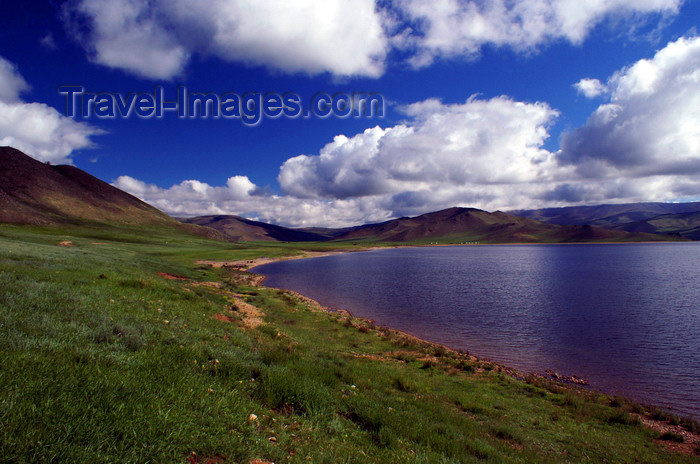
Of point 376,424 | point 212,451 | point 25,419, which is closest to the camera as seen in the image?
point 25,419

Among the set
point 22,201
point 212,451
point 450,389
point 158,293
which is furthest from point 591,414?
point 22,201

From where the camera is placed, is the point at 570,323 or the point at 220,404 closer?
the point at 220,404

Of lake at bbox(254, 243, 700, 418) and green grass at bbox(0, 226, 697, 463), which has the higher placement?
green grass at bbox(0, 226, 697, 463)

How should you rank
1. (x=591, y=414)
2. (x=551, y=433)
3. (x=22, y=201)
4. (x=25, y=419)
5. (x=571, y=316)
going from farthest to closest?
1. (x=22, y=201)
2. (x=571, y=316)
3. (x=591, y=414)
4. (x=551, y=433)
5. (x=25, y=419)

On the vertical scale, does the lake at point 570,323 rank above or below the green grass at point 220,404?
below

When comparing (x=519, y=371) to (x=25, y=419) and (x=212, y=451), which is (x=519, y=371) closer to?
(x=212, y=451)

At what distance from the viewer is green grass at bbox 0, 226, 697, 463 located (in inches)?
204

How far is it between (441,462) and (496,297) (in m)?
46.1

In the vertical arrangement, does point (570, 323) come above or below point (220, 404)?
below

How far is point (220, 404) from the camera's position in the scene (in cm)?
703

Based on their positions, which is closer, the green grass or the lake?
the green grass

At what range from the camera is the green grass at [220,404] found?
5.18 m

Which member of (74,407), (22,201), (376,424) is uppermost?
(22,201)

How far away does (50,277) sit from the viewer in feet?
57.0
